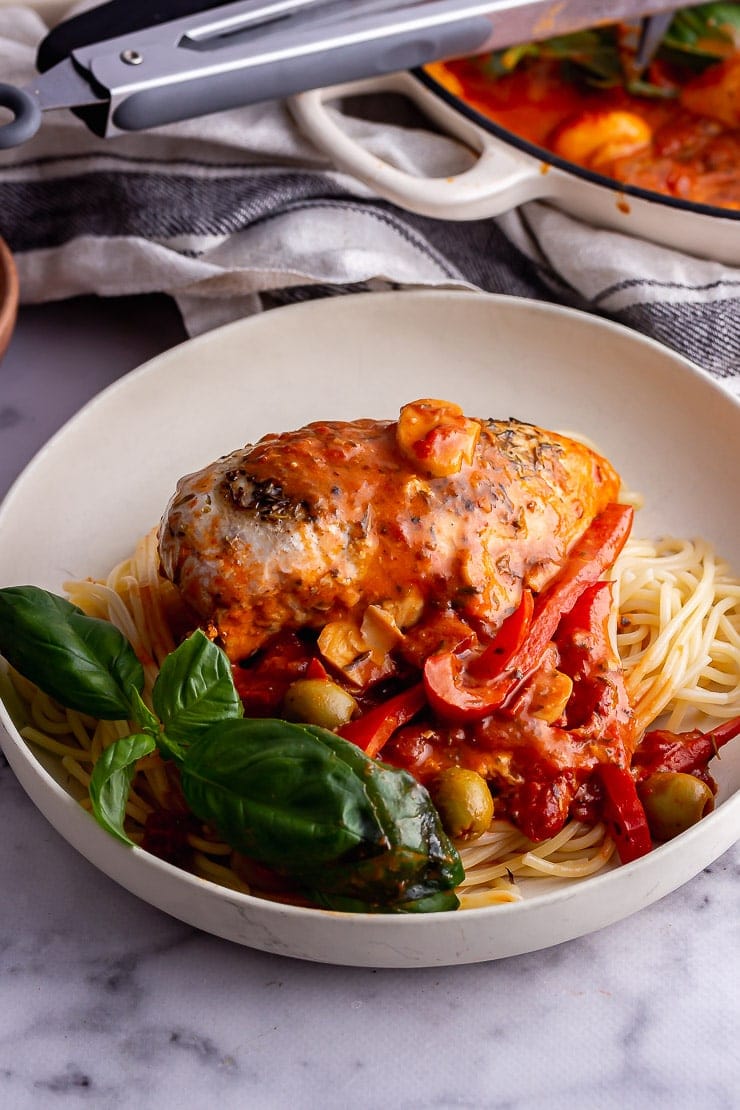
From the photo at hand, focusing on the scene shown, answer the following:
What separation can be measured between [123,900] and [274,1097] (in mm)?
871

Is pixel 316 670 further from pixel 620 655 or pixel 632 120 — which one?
pixel 632 120

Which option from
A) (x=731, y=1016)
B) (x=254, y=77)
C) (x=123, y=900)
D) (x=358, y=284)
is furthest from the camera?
(x=358, y=284)

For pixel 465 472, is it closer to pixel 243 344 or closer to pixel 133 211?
pixel 243 344

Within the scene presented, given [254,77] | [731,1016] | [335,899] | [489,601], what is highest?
[254,77]

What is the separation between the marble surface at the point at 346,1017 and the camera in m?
3.71

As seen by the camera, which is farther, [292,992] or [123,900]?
[123,900]

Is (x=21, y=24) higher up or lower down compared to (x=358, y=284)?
higher up

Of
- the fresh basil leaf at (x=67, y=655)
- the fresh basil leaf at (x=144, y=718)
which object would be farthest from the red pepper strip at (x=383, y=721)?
the fresh basil leaf at (x=67, y=655)

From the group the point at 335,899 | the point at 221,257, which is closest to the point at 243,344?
the point at 221,257

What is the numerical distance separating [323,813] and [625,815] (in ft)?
3.77

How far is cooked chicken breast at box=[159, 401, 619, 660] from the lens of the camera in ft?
13.1

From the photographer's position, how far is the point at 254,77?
5.46 metres

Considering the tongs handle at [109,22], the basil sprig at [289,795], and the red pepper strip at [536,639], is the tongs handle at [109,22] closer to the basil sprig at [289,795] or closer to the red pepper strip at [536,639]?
the red pepper strip at [536,639]

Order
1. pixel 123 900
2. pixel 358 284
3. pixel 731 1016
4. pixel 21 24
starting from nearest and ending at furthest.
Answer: pixel 731 1016, pixel 123 900, pixel 358 284, pixel 21 24
